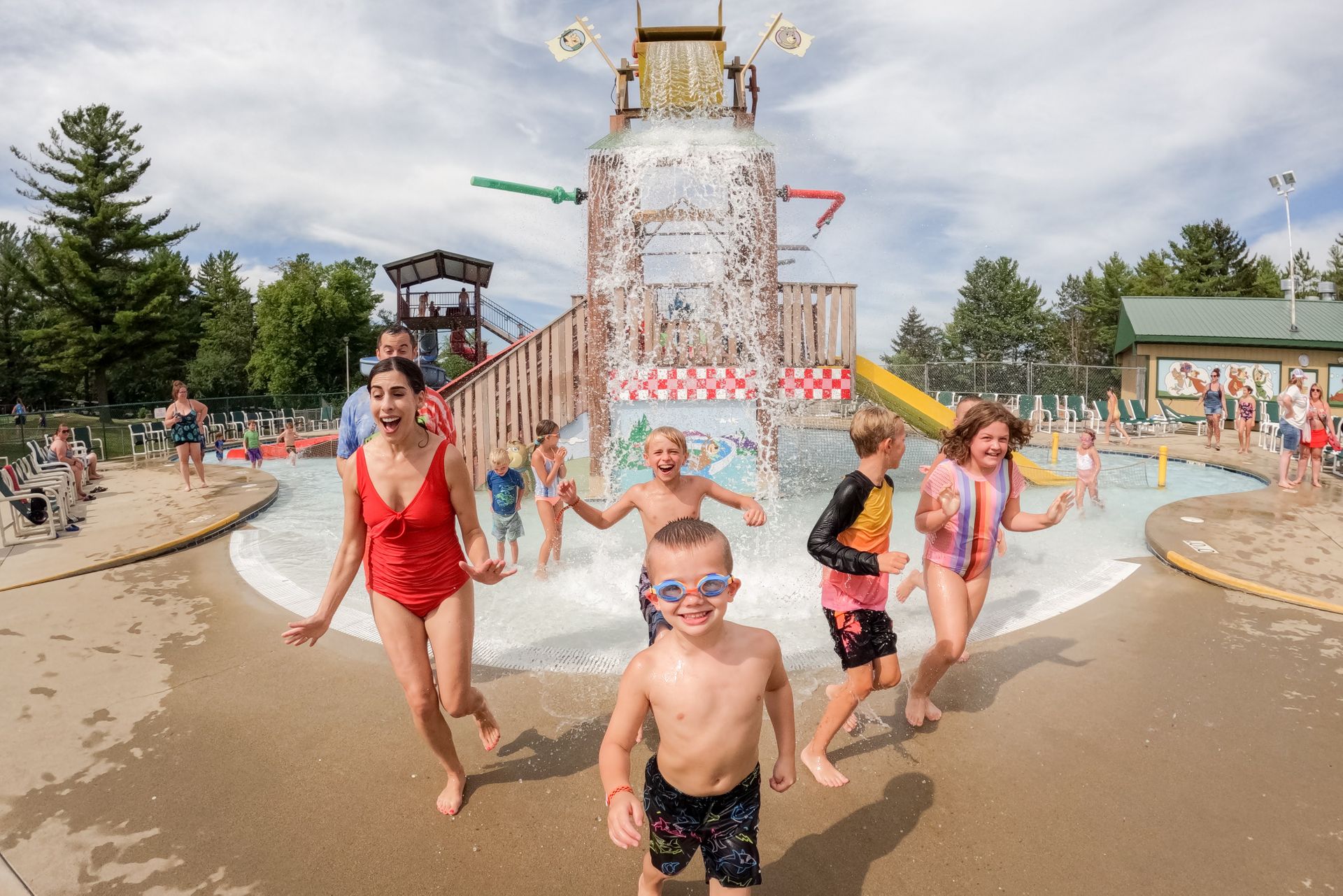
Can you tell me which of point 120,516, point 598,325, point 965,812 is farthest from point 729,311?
point 120,516

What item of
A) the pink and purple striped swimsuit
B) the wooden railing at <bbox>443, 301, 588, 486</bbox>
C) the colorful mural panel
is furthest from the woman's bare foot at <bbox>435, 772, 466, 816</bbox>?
the colorful mural panel

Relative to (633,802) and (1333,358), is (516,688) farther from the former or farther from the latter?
(1333,358)

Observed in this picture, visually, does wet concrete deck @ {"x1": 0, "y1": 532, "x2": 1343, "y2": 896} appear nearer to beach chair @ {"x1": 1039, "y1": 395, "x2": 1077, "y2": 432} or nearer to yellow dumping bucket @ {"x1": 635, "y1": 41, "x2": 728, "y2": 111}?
yellow dumping bucket @ {"x1": 635, "y1": 41, "x2": 728, "y2": 111}

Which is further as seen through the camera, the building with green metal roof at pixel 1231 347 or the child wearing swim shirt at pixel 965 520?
the building with green metal roof at pixel 1231 347

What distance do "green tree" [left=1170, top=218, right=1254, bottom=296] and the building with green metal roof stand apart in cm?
2613

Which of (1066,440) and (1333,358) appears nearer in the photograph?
(1066,440)

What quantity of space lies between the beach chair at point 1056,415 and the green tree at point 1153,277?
33.9 m

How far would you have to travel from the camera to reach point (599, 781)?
3.09 m

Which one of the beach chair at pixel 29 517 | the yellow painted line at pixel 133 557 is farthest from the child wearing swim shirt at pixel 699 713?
the beach chair at pixel 29 517

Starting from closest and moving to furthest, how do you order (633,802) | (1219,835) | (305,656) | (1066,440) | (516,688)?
(633,802) < (1219,835) < (516,688) < (305,656) < (1066,440)

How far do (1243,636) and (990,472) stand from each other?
2769 mm

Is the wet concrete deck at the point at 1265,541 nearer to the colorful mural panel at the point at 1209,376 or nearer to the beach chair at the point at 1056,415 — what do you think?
the beach chair at the point at 1056,415

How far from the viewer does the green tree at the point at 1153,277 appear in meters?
52.7

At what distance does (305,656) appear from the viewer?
4.55 meters
